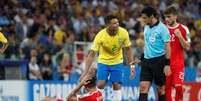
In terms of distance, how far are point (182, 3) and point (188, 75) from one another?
438 inches

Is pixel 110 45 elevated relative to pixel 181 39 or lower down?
lower down

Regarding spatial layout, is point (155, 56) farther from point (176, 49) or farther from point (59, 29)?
point (59, 29)

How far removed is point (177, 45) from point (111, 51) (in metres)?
1.69

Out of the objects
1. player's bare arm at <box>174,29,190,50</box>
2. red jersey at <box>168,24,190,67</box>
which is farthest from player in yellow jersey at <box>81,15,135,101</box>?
player's bare arm at <box>174,29,190,50</box>

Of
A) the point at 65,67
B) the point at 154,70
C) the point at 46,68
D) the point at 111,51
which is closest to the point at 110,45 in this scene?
the point at 111,51

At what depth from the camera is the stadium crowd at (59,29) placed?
25.8 m

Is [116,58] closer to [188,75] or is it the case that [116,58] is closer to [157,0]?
[188,75]

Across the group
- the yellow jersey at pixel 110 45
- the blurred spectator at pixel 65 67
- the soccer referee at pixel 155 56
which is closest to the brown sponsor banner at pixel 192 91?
the blurred spectator at pixel 65 67

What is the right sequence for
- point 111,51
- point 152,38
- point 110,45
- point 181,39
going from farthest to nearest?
point 111,51 → point 110,45 → point 181,39 → point 152,38

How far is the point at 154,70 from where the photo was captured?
17.1 meters

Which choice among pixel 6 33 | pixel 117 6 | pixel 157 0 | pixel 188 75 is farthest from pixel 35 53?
pixel 157 0

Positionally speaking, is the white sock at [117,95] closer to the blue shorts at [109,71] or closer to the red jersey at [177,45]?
the blue shorts at [109,71]

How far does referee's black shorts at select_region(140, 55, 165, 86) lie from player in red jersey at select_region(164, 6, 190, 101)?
678mm

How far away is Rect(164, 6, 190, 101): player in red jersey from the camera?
58.0 ft
